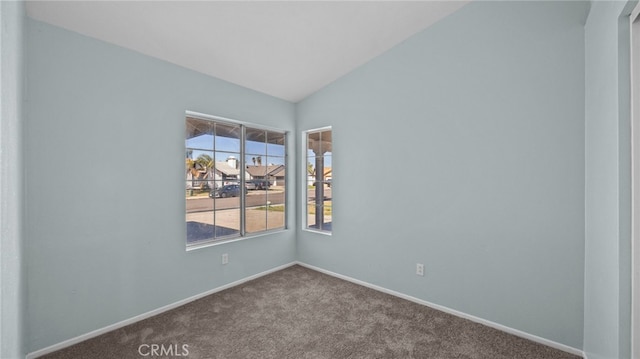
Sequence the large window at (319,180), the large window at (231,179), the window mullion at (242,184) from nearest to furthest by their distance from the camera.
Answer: the large window at (231,179)
the window mullion at (242,184)
the large window at (319,180)

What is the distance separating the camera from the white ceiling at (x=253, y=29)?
1.97m

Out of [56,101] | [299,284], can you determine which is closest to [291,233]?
[299,284]

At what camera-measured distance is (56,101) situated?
200cm

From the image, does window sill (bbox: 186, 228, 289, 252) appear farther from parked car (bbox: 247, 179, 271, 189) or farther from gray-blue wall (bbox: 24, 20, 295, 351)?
parked car (bbox: 247, 179, 271, 189)

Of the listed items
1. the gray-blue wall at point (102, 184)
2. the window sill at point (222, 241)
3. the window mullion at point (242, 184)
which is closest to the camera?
the gray-blue wall at point (102, 184)

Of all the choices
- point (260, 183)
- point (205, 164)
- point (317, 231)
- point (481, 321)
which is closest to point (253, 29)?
point (205, 164)

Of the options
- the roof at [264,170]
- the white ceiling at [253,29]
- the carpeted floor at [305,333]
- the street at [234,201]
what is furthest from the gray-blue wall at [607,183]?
the roof at [264,170]

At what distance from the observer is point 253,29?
235 cm

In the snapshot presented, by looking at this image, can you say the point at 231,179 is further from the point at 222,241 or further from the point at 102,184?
the point at 102,184

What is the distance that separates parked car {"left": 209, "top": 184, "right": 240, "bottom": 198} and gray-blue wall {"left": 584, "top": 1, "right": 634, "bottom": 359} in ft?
11.0

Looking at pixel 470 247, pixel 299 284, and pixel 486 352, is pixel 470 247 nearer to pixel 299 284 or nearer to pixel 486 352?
pixel 486 352

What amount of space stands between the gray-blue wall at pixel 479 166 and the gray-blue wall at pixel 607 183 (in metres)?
0.13

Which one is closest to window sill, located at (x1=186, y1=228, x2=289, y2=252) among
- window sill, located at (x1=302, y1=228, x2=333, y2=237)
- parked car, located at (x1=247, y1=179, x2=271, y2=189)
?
window sill, located at (x1=302, y1=228, x2=333, y2=237)

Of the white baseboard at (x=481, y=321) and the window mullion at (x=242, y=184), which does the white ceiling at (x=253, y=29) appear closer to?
the window mullion at (x=242, y=184)
